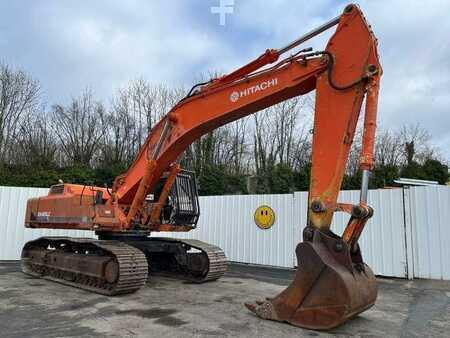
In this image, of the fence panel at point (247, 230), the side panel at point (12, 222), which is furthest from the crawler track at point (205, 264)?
the side panel at point (12, 222)

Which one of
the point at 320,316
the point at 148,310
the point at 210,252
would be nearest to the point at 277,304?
the point at 320,316

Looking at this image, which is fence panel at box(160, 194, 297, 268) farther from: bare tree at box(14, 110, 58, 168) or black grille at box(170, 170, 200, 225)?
bare tree at box(14, 110, 58, 168)

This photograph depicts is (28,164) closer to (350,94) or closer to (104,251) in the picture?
(104,251)

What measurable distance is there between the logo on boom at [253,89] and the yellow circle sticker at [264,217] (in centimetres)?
646

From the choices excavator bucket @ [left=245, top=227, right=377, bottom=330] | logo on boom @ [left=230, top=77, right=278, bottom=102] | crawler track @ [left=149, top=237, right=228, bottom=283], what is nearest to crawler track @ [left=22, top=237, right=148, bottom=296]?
crawler track @ [left=149, top=237, right=228, bottom=283]

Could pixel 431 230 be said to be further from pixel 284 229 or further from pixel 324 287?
pixel 324 287

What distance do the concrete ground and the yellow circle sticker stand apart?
3379mm

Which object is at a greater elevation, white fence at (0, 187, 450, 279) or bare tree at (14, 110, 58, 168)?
bare tree at (14, 110, 58, 168)

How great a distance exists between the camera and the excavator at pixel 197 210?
5277 mm

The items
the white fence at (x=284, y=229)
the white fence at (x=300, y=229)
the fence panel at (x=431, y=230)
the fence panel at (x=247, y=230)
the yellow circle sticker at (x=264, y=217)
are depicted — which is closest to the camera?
the fence panel at (x=431, y=230)

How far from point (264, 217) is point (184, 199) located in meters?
4.19

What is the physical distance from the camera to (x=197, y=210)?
31.9 ft

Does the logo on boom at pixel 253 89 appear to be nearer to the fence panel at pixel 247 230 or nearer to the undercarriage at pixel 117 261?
the undercarriage at pixel 117 261

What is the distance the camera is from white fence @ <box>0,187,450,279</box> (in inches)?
399
